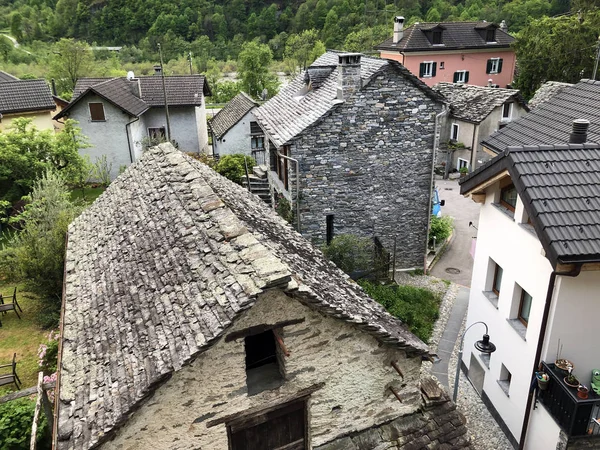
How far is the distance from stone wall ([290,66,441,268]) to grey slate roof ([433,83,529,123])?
48.1 ft

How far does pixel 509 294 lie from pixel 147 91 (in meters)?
29.6

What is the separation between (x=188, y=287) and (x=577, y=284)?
7395mm

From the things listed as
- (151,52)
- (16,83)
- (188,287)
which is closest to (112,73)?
(151,52)

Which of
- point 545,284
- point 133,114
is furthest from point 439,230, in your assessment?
point 133,114

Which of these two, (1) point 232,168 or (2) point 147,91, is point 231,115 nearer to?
(2) point 147,91

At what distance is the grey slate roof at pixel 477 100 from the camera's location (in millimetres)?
30812

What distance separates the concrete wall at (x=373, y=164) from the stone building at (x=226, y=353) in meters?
8.78

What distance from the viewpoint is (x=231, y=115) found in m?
33.1

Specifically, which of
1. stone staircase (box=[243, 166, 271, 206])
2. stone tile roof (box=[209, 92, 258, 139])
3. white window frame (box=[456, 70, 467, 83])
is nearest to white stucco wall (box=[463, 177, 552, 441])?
stone staircase (box=[243, 166, 271, 206])

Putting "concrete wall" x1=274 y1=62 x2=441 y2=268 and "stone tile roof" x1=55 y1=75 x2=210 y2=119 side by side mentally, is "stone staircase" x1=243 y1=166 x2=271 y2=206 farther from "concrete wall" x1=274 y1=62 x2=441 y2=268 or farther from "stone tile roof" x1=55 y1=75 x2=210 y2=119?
"stone tile roof" x1=55 y1=75 x2=210 y2=119

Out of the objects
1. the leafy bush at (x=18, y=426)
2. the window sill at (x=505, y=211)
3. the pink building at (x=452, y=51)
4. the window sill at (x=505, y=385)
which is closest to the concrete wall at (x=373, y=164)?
the window sill at (x=505, y=211)

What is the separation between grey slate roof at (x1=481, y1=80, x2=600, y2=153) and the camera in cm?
1223

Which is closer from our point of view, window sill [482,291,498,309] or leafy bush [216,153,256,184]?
window sill [482,291,498,309]

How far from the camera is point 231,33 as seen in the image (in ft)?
285
